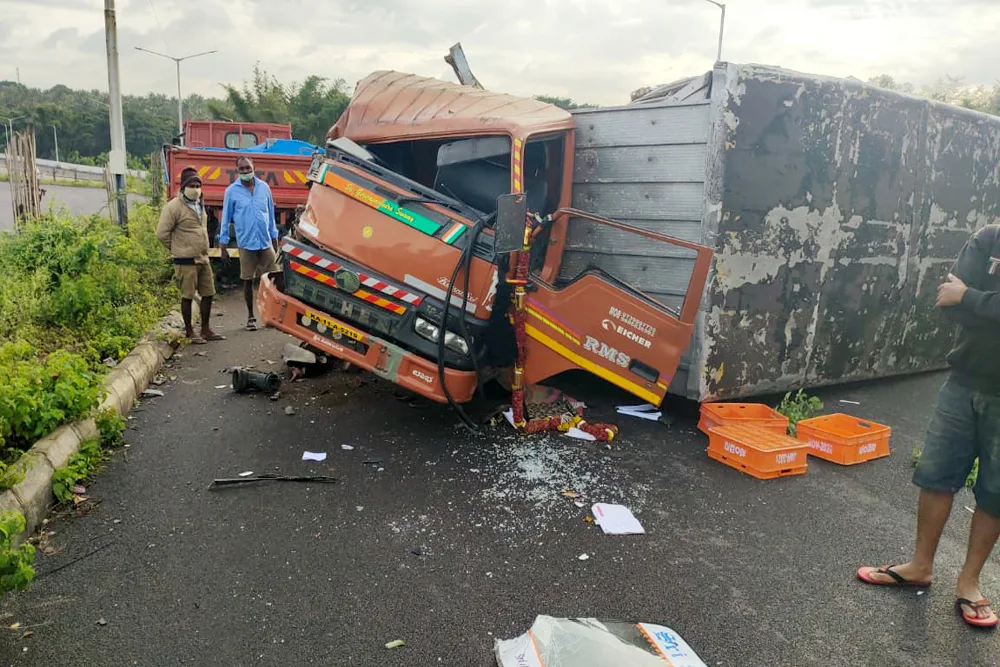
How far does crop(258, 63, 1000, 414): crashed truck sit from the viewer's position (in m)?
4.32

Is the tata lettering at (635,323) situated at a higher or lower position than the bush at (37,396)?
higher

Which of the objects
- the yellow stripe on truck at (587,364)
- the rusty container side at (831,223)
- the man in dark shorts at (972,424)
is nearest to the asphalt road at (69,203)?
the yellow stripe on truck at (587,364)

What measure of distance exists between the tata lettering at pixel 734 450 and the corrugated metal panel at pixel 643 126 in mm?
2120

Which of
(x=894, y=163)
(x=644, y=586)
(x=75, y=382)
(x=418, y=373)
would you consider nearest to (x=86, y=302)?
(x=75, y=382)

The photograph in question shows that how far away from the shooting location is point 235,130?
12930 millimetres

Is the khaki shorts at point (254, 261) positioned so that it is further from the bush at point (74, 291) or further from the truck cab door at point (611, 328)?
the truck cab door at point (611, 328)

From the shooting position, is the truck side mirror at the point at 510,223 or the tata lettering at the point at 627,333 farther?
the tata lettering at the point at 627,333

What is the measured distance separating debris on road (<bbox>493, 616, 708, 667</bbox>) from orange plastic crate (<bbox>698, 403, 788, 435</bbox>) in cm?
241

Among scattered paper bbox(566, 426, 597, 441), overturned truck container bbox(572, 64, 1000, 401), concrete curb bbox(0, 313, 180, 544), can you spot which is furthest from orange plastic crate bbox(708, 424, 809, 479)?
concrete curb bbox(0, 313, 180, 544)

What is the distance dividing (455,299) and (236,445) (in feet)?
5.69

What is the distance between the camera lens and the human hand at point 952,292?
2794 millimetres

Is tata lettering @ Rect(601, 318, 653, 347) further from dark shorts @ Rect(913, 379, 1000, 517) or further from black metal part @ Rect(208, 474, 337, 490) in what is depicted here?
black metal part @ Rect(208, 474, 337, 490)

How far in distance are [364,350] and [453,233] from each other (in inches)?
37.2

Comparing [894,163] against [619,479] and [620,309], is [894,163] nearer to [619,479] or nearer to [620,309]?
[620,309]
